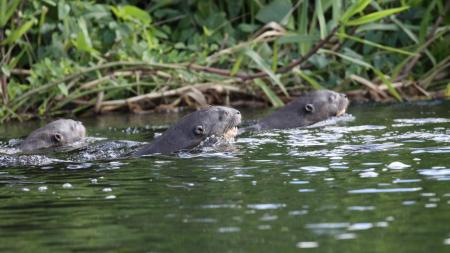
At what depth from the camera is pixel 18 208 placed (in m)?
5.51

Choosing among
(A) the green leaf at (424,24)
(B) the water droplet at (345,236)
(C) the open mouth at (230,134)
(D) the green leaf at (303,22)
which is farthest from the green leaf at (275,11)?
(B) the water droplet at (345,236)

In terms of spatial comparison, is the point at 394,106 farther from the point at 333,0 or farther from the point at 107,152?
the point at 107,152

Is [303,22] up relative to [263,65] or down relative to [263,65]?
up

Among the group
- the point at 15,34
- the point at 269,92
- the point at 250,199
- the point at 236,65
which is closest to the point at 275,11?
the point at 269,92

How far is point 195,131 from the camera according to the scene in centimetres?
856

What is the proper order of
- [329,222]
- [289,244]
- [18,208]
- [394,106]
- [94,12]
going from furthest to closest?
1. [94,12]
2. [394,106]
3. [18,208]
4. [329,222]
5. [289,244]

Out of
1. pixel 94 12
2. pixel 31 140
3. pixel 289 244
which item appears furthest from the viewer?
pixel 94 12

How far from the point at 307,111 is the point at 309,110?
0.02 meters

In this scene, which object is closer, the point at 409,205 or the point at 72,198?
the point at 409,205

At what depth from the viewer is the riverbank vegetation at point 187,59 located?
11250 mm

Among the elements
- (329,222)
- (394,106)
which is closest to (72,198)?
(329,222)

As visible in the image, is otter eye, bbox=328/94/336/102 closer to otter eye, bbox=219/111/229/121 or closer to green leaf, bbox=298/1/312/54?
green leaf, bbox=298/1/312/54

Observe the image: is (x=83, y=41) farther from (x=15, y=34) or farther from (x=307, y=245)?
(x=307, y=245)

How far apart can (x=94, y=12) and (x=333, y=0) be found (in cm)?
310
